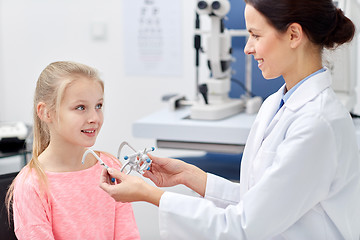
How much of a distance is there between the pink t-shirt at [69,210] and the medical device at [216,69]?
941 millimetres

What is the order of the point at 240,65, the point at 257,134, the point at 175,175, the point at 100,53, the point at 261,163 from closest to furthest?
the point at 261,163
the point at 257,134
the point at 175,175
the point at 240,65
the point at 100,53

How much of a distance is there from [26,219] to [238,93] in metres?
1.78

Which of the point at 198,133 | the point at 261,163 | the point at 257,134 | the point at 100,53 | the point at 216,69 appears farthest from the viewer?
the point at 100,53

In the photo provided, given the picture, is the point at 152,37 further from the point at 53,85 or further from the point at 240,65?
the point at 53,85

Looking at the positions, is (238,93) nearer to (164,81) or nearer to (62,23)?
(164,81)

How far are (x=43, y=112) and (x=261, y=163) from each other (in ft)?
1.95

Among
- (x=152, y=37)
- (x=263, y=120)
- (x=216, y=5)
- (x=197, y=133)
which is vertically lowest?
(x=197, y=133)

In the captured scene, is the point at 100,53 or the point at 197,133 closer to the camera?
the point at 197,133

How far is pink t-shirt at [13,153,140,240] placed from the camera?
119 centimetres

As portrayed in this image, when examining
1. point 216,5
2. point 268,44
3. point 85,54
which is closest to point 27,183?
point 268,44

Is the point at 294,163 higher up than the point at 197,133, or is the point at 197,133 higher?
the point at 294,163

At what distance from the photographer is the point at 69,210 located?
1.24 metres

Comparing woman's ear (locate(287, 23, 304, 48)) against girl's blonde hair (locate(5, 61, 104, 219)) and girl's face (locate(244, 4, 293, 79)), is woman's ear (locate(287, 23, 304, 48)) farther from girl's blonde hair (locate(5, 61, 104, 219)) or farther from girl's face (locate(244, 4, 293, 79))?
girl's blonde hair (locate(5, 61, 104, 219))

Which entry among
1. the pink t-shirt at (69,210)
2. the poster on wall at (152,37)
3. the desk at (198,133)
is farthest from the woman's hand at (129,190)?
the poster on wall at (152,37)
